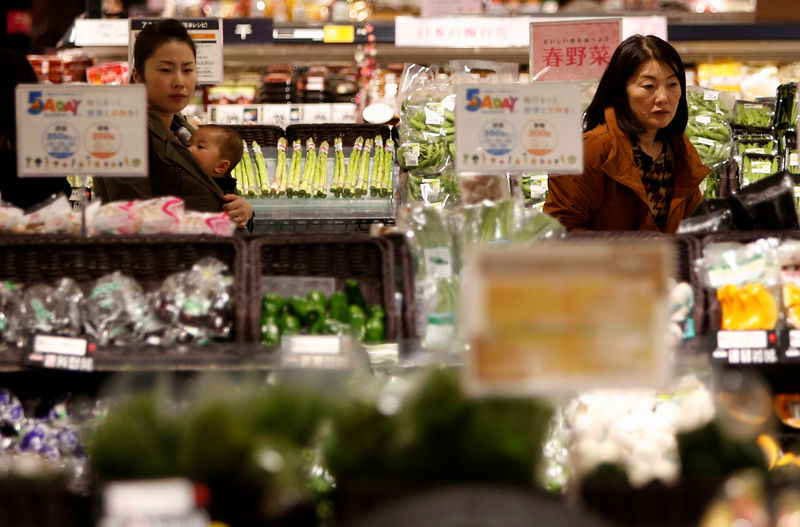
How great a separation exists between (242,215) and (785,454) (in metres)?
1.76

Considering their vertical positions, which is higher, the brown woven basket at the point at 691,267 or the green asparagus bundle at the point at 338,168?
the green asparagus bundle at the point at 338,168

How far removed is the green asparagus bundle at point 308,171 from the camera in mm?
4172

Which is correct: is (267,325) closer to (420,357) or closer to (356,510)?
(420,357)

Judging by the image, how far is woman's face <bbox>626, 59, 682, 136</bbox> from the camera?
313cm

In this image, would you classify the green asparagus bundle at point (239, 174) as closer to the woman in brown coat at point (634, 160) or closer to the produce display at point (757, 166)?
the woman in brown coat at point (634, 160)

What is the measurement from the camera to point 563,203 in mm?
3111

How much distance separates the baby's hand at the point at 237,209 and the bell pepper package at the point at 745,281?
149cm

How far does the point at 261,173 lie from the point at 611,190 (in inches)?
65.9

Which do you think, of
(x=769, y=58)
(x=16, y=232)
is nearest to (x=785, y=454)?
(x=16, y=232)

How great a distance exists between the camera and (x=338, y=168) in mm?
4203

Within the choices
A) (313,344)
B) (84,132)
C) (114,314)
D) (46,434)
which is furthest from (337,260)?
(46,434)

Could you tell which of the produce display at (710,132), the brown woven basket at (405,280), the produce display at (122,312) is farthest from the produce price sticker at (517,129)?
the produce display at (710,132)

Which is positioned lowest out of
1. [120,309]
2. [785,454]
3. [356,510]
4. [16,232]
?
[785,454]

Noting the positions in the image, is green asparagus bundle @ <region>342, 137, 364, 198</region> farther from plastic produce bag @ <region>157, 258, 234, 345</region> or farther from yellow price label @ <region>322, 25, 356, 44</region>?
plastic produce bag @ <region>157, 258, 234, 345</region>
